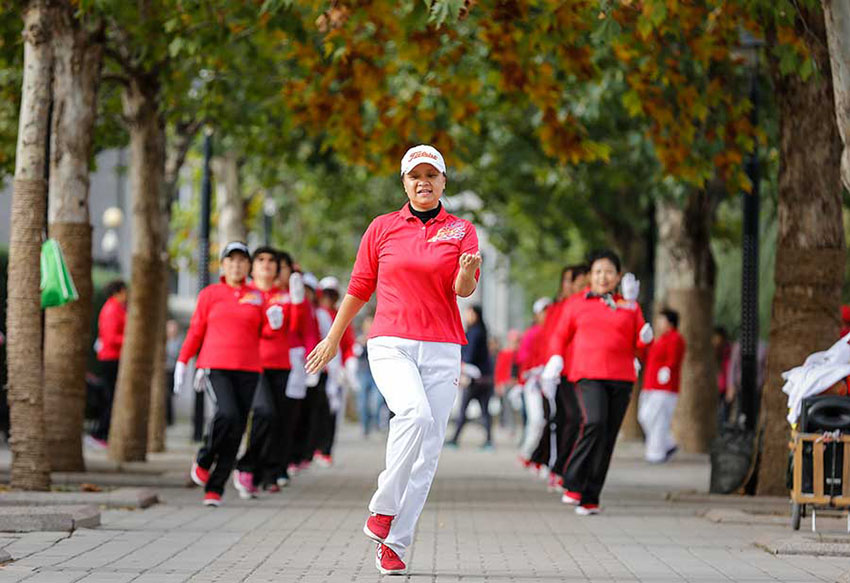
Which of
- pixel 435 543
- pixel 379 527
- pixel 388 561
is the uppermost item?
pixel 379 527

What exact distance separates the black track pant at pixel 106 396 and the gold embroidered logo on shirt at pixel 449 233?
15.6 metres

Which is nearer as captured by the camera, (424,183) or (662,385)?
(424,183)

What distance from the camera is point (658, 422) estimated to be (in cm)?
2339

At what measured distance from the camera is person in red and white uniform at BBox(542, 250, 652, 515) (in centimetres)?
1401

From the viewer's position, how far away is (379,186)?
3722 cm

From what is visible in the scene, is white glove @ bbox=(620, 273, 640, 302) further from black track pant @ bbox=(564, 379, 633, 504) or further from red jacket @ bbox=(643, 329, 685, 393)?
red jacket @ bbox=(643, 329, 685, 393)

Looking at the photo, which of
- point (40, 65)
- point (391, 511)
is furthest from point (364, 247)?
point (40, 65)

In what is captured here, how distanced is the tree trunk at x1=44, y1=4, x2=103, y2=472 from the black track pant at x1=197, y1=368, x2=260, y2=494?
6.60 feet

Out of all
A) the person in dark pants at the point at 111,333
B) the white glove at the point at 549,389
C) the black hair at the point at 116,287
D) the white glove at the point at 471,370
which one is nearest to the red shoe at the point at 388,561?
the white glove at the point at 549,389

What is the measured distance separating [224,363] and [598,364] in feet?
9.13

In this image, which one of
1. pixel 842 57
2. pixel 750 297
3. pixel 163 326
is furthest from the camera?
pixel 163 326

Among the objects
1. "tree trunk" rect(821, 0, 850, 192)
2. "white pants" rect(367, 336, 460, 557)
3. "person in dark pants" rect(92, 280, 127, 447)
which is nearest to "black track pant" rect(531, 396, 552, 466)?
"person in dark pants" rect(92, 280, 127, 447)

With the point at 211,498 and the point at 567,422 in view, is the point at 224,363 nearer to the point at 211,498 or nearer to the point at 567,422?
the point at 211,498

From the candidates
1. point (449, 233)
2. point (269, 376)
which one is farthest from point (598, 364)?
point (449, 233)
